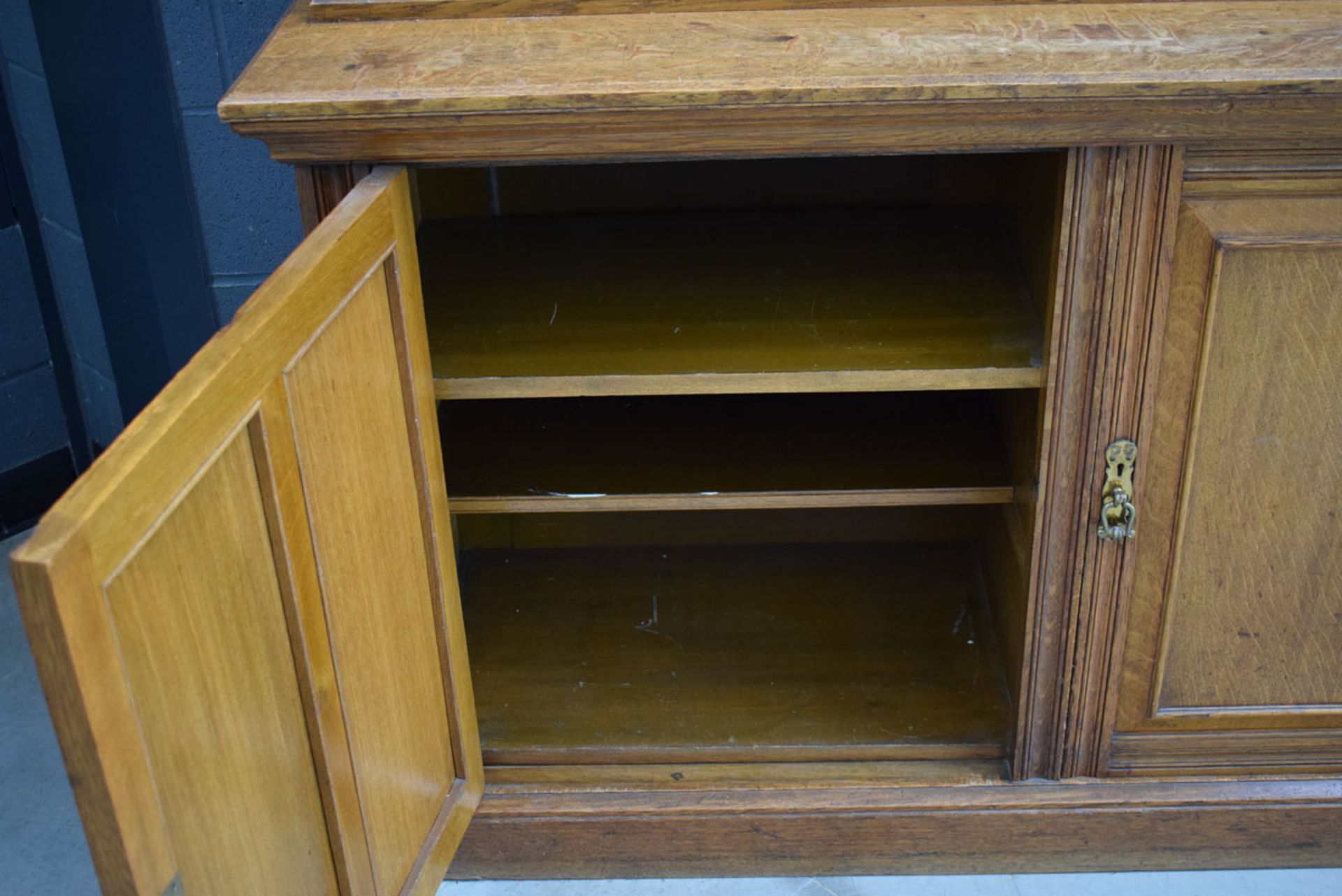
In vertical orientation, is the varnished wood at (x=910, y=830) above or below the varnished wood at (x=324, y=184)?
below

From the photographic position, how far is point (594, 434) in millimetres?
1474

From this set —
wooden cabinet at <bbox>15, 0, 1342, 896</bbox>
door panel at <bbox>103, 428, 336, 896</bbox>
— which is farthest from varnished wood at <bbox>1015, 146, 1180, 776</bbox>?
door panel at <bbox>103, 428, 336, 896</bbox>

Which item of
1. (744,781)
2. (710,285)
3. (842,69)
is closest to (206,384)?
(842,69)

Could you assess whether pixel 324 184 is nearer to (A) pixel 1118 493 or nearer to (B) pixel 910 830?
(A) pixel 1118 493

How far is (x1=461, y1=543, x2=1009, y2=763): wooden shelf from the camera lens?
1414mm

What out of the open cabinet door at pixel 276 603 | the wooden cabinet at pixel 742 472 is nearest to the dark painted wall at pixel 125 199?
the wooden cabinet at pixel 742 472

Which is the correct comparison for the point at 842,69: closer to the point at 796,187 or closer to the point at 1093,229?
the point at 1093,229

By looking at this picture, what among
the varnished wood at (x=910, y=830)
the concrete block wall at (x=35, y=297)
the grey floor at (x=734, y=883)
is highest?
the concrete block wall at (x=35, y=297)

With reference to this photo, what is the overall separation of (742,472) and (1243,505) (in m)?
0.47

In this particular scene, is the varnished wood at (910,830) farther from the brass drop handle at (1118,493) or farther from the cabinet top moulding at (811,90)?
the cabinet top moulding at (811,90)

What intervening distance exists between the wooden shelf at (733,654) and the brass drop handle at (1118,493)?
31 cm

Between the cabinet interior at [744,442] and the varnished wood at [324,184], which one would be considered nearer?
the varnished wood at [324,184]

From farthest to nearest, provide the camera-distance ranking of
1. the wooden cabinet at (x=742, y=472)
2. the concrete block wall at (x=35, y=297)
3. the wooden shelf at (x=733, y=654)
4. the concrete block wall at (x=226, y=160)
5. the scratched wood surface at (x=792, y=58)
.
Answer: the concrete block wall at (x=35, y=297) < the concrete block wall at (x=226, y=160) < the wooden shelf at (x=733, y=654) < the scratched wood surface at (x=792, y=58) < the wooden cabinet at (x=742, y=472)

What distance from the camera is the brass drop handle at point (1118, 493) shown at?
1182 mm
